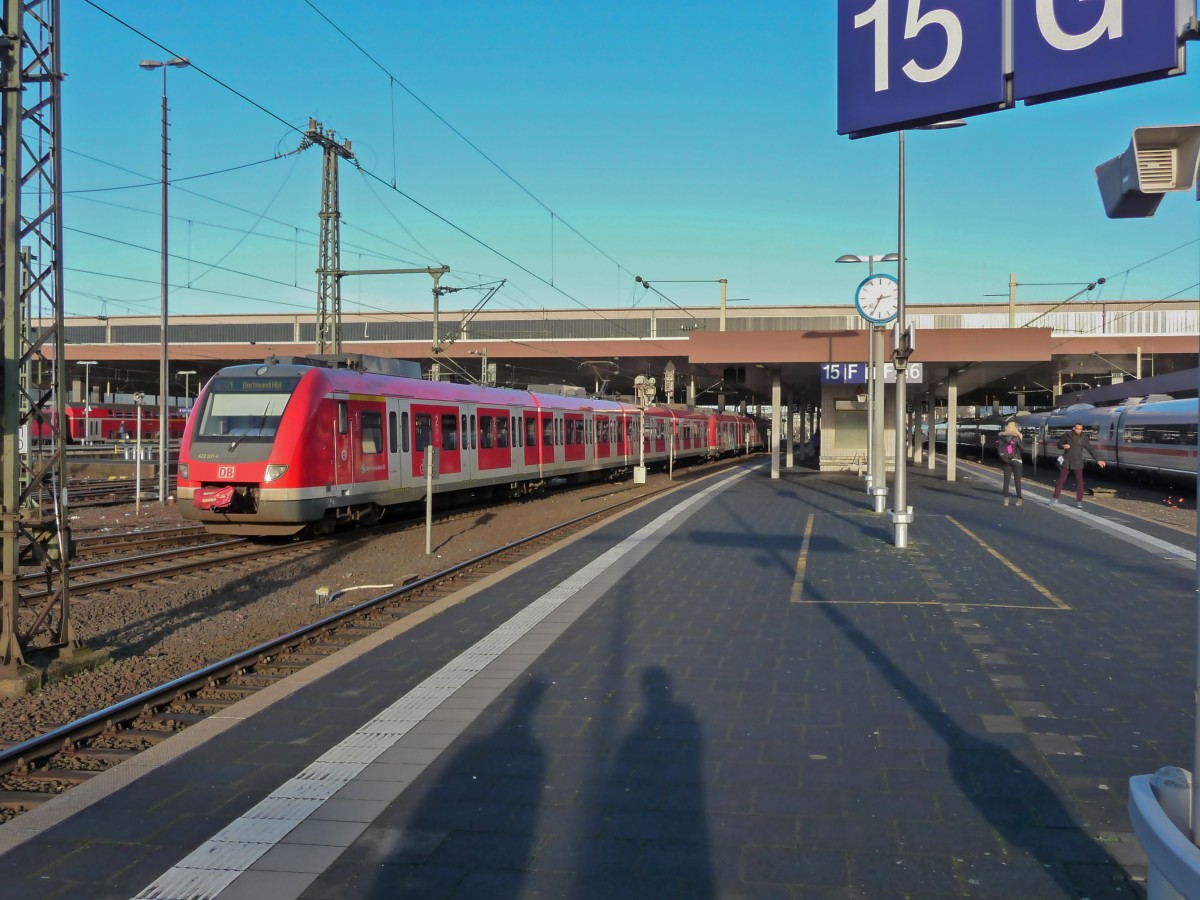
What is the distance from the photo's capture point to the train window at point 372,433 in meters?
16.2

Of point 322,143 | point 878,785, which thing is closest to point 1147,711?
point 878,785

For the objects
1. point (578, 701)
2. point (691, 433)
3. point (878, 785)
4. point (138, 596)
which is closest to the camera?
point (878, 785)

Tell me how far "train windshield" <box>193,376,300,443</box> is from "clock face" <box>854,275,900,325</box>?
1046 cm

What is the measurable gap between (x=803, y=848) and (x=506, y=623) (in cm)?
480

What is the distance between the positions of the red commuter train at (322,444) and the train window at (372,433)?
2 centimetres

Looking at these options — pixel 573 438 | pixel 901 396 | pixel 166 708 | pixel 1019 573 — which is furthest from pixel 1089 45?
pixel 573 438

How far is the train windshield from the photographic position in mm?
14578

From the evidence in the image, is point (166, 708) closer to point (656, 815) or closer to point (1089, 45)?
point (656, 815)

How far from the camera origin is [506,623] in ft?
28.1

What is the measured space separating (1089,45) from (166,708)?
264 inches

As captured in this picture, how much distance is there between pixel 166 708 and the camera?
674 centimetres

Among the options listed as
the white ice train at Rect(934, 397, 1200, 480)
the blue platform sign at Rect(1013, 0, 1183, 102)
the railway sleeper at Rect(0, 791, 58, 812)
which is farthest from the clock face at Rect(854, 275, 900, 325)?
the railway sleeper at Rect(0, 791, 58, 812)

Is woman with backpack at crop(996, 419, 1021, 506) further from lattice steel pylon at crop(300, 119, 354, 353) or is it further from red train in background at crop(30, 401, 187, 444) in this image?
red train in background at crop(30, 401, 187, 444)

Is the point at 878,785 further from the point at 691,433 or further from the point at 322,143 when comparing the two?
the point at 691,433
